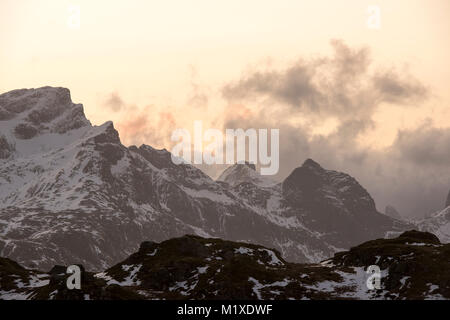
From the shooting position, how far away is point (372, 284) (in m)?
196

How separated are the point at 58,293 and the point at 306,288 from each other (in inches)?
2530
